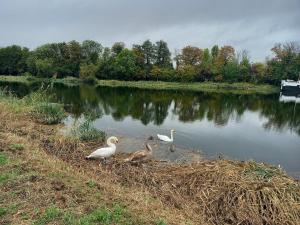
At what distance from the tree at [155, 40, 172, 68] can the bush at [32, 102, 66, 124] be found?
66.2 meters

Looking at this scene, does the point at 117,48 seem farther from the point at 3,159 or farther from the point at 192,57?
the point at 3,159

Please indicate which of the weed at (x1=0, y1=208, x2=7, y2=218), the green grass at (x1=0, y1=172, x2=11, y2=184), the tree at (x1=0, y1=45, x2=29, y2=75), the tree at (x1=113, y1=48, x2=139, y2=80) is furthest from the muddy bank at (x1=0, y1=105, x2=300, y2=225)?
the tree at (x1=0, y1=45, x2=29, y2=75)

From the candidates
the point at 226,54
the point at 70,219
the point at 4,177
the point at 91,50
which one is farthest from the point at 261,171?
the point at 91,50

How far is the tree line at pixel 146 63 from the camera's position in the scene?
78562mm

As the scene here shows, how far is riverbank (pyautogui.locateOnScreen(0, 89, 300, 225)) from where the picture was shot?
6.37 metres

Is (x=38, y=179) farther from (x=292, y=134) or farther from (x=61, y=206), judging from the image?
(x=292, y=134)

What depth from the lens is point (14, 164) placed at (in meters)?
8.55

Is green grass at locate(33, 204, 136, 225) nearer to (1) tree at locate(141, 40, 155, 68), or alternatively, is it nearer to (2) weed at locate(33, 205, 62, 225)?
(2) weed at locate(33, 205, 62, 225)

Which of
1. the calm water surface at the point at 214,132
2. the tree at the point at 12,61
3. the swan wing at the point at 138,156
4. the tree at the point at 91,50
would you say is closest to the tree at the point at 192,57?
the tree at the point at 91,50

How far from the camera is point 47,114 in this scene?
18.6m

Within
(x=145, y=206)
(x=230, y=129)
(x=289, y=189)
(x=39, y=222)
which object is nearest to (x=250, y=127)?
(x=230, y=129)

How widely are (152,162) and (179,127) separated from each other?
11596mm

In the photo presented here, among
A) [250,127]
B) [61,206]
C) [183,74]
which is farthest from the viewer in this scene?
[183,74]

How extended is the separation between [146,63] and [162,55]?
4.47m
